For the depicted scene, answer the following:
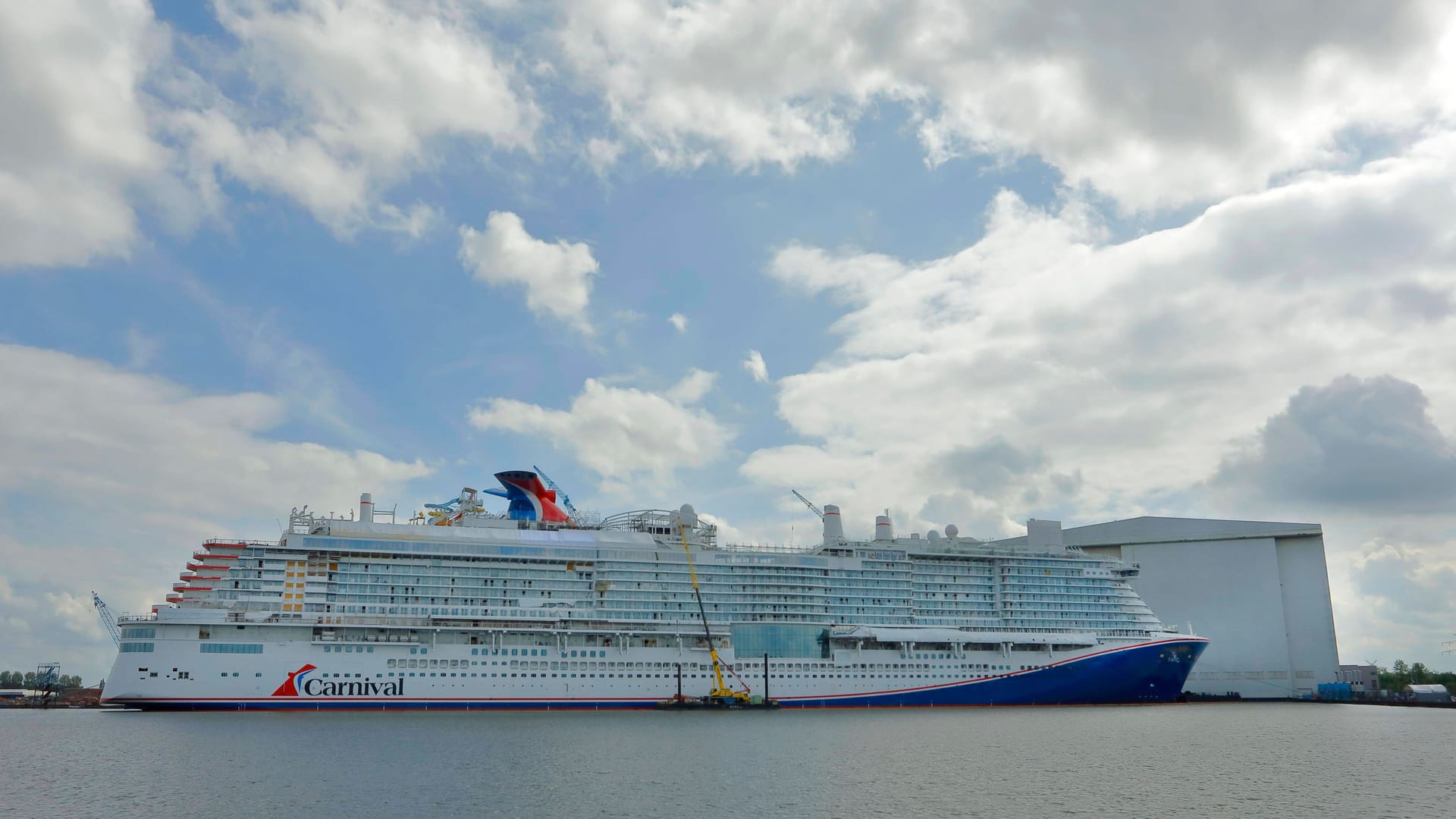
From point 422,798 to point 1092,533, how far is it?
308ft

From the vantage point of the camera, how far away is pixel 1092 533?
10725 centimetres

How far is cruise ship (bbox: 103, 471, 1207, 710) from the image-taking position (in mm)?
56594

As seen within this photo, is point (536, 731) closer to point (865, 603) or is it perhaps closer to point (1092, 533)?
point (865, 603)

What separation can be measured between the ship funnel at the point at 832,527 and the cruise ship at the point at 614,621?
191 mm

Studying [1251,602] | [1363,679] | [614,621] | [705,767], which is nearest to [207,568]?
[614,621]

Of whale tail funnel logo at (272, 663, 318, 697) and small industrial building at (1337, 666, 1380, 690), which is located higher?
whale tail funnel logo at (272, 663, 318, 697)

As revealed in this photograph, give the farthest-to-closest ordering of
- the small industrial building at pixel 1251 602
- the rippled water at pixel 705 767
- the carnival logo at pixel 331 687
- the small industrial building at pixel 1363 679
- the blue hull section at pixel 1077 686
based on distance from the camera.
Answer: the small industrial building at pixel 1363 679, the small industrial building at pixel 1251 602, the blue hull section at pixel 1077 686, the carnival logo at pixel 331 687, the rippled water at pixel 705 767

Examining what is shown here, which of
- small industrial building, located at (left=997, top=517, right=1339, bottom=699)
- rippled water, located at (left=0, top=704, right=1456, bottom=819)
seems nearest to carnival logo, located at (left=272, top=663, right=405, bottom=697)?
rippled water, located at (left=0, top=704, right=1456, bottom=819)

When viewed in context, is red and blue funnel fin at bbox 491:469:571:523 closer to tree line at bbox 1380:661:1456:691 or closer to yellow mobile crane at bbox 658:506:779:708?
yellow mobile crane at bbox 658:506:779:708

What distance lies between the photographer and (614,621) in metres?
62.8

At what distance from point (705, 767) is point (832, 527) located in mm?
39849

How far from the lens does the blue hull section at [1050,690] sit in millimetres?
59656

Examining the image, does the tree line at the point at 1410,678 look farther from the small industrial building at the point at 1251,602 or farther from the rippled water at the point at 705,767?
the rippled water at the point at 705,767

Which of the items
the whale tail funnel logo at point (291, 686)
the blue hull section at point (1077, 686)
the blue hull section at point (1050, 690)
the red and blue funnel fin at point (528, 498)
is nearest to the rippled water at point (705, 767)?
the whale tail funnel logo at point (291, 686)
